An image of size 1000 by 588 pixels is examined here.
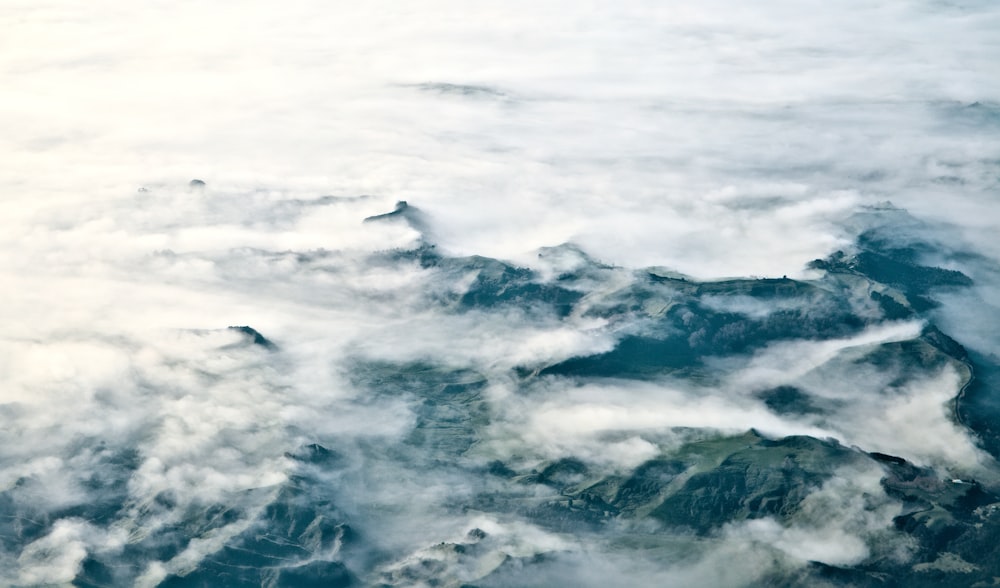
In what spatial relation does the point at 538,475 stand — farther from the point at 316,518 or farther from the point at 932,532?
the point at 932,532

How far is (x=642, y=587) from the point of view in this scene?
490 feet

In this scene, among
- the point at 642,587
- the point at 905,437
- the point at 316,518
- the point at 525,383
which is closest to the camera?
the point at 642,587

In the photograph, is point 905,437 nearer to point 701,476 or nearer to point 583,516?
point 701,476

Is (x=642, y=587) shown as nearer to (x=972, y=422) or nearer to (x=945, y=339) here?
(x=972, y=422)

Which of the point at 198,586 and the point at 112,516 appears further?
the point at 112,516

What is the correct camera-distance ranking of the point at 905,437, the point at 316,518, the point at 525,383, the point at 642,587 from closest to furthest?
1. the point at 642,587
2. the point at 316,518
3. the point at 905,437
4. the point at 525,383

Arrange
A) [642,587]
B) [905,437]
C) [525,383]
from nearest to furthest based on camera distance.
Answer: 1. [642,587]
2. [905,437]
3. [525,383]

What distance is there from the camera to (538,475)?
171 m

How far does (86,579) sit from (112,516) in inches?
582

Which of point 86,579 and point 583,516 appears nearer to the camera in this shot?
point 86,579

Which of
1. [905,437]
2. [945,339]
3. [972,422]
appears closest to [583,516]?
[905,437]

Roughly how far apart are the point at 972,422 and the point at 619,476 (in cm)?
5583

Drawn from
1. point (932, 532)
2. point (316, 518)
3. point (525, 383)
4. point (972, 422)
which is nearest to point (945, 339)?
point (972, 422)

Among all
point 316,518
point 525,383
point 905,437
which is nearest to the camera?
point 316,518
